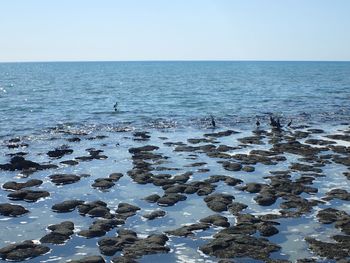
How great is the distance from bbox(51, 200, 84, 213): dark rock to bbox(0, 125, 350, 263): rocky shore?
6cm

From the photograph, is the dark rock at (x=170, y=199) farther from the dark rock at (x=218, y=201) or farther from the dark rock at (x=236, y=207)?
the dark rock at (x=236, y=207)

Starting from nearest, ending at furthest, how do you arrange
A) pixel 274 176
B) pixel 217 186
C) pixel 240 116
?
1. pixel 217 186
2. pixel 274 176
3. pixel 240 116

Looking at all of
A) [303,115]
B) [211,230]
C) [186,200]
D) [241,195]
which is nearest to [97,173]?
[186,200]

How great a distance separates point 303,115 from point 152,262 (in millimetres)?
55181

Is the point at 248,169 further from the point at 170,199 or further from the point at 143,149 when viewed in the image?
the point at 143,149

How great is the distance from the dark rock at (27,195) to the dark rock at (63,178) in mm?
3007

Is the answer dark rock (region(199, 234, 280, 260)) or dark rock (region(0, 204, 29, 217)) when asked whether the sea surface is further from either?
dark rock (region(0, 204, 29, 217))

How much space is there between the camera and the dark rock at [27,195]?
2872 cm

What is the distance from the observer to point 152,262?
19891 mm

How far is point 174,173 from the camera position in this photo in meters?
35.5

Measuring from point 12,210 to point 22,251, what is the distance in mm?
6043

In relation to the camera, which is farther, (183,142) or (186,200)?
(183,142)

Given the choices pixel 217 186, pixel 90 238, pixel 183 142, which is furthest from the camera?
pixel 183 142

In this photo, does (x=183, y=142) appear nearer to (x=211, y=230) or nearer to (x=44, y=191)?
Answer: (x=44, y=191)
